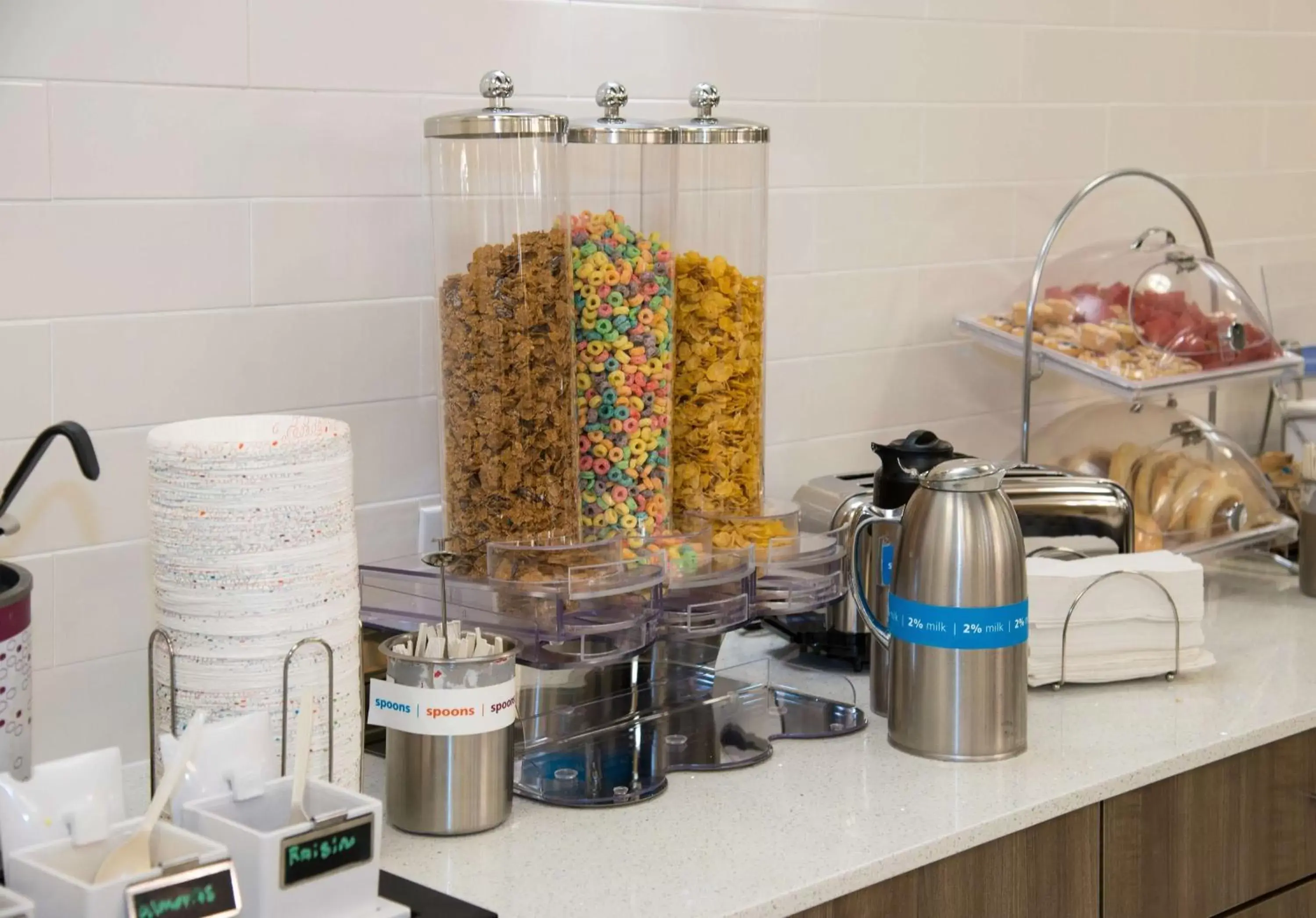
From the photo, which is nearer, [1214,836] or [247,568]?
[247,568]

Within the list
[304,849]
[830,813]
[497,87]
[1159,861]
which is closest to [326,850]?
[304,849]

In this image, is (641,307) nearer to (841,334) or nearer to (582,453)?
(582,453)

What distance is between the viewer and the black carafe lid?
1620 mm

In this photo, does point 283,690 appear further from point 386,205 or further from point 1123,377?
point 1123,377

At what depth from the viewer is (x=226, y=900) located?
37.7 inches

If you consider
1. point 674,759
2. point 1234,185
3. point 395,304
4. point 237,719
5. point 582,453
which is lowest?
point 674,759

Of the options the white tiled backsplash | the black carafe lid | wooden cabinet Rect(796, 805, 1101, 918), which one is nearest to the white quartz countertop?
wooden cabinet Rect(796, 805, 1101, 918)

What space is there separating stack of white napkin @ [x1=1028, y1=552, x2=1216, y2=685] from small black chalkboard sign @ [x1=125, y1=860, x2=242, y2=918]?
97cm

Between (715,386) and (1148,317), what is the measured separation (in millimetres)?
783

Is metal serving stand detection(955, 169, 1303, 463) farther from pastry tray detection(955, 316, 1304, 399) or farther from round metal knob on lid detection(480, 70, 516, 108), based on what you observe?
round metal knob on lid detection(480, 70, 516, 108)

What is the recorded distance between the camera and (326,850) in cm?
104

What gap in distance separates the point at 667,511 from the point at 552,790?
0.33 metres

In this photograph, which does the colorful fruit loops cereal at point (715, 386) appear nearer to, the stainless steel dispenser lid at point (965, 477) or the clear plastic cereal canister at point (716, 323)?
the clear plastic cereal canister at point (716, 323)

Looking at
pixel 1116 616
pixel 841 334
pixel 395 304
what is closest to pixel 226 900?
pixel 395 304
